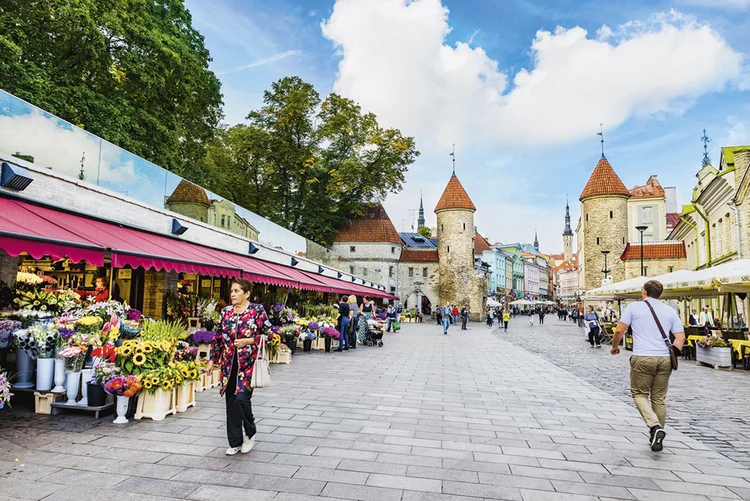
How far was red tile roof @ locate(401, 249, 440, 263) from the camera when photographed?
2105 inches

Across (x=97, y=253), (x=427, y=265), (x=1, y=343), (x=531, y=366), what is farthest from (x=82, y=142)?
(x=427, y=265)

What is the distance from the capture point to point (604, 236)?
48.1 meters

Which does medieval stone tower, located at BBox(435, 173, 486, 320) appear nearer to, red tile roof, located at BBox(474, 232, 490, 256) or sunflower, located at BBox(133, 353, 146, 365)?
red tile roof, located at BBox(474, 232, 490, 256)

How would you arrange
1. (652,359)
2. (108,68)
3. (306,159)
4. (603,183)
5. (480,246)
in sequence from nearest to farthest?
(652,359) → (108,68) → (306,159) → (603,183) → (480,246)

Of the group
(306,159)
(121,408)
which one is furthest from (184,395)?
(306,159)

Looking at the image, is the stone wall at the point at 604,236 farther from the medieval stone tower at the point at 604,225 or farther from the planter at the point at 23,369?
the planter at the point at 23,369

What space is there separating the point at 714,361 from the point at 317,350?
10.2 meters

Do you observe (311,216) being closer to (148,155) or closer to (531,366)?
(148,155)

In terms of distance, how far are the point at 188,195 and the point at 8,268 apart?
4.58 meters

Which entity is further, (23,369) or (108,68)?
(108,68)

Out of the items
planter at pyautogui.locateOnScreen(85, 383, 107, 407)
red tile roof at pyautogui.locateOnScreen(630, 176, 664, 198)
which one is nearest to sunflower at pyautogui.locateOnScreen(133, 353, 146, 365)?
planter at pyautogui.locateOnScreen(85, 383, 107, 407)

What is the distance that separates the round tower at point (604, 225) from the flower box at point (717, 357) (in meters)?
36.2

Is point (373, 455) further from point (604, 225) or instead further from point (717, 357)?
point (604, 225)

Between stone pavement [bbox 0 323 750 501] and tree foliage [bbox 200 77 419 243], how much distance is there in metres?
34.1
